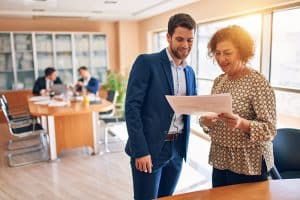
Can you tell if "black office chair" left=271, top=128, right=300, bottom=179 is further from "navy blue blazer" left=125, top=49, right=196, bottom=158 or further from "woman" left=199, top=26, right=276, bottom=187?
"navy blue blazer" left=125, top=49, right=196, bottom=158

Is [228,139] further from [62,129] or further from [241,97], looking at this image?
[62,129]

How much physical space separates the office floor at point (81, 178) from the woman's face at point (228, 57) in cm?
194

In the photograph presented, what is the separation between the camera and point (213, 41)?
140cm

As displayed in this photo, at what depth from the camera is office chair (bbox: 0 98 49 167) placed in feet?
12.7

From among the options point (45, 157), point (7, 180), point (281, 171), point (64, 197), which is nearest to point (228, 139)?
point (281, 171)

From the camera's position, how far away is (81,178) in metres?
3.31

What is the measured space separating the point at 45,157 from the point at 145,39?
3.85m

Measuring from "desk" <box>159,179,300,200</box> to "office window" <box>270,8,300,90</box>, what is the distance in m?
2.26

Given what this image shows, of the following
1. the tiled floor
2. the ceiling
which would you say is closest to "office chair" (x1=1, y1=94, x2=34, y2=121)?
the tiled floor

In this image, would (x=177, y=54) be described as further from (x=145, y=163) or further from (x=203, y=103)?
(x=145, y=163)

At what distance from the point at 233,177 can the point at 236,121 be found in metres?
0.36

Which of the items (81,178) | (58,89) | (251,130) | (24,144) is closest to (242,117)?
(251,130)

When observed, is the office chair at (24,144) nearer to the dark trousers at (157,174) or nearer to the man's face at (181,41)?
the dark trousers at (157,174)

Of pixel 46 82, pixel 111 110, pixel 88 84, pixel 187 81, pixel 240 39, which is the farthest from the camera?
pixel 88 84
